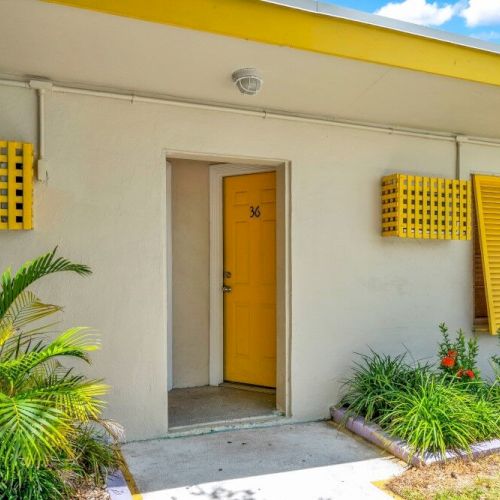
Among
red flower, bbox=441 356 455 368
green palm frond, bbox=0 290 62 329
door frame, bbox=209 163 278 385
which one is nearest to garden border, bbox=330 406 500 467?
red flower, bbox=441 356 455 368

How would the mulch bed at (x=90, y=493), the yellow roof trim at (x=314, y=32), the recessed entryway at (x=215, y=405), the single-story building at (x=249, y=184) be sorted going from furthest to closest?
the recessed entryway at (x=215, y=405), the single-story building at (x=249, y=184), the yellow roof trim at (x=314, y=32), the mulch bed at (x=90, y=493)

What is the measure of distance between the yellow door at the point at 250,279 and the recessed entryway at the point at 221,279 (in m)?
0.01

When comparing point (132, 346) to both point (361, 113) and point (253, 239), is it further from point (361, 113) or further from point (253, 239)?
point (361, 113)

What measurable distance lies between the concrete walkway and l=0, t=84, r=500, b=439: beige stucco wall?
1.16 feet

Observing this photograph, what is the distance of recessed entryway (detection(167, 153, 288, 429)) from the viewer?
5.09 m

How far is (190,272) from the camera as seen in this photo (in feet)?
17.5

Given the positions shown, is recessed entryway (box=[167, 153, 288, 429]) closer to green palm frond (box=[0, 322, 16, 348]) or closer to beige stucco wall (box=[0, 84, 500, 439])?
beige stucco wall (box=[0, 84, 500, 439])

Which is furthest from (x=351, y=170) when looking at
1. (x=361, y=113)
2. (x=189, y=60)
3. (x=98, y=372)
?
(x=98, y=372)

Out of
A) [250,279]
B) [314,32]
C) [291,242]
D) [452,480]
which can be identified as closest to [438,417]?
[452,480]

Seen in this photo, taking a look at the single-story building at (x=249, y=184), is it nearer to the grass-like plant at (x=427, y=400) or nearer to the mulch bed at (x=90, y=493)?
the grass-like plant at (x=427, y=400)

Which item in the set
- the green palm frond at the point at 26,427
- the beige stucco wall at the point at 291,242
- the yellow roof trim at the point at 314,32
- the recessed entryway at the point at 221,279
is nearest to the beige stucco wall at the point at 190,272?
the recessed entryway at the point at 221,279

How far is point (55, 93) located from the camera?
3574mm

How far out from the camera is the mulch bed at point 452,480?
3047 millimetres

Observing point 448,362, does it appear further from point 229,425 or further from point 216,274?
point 216,274
